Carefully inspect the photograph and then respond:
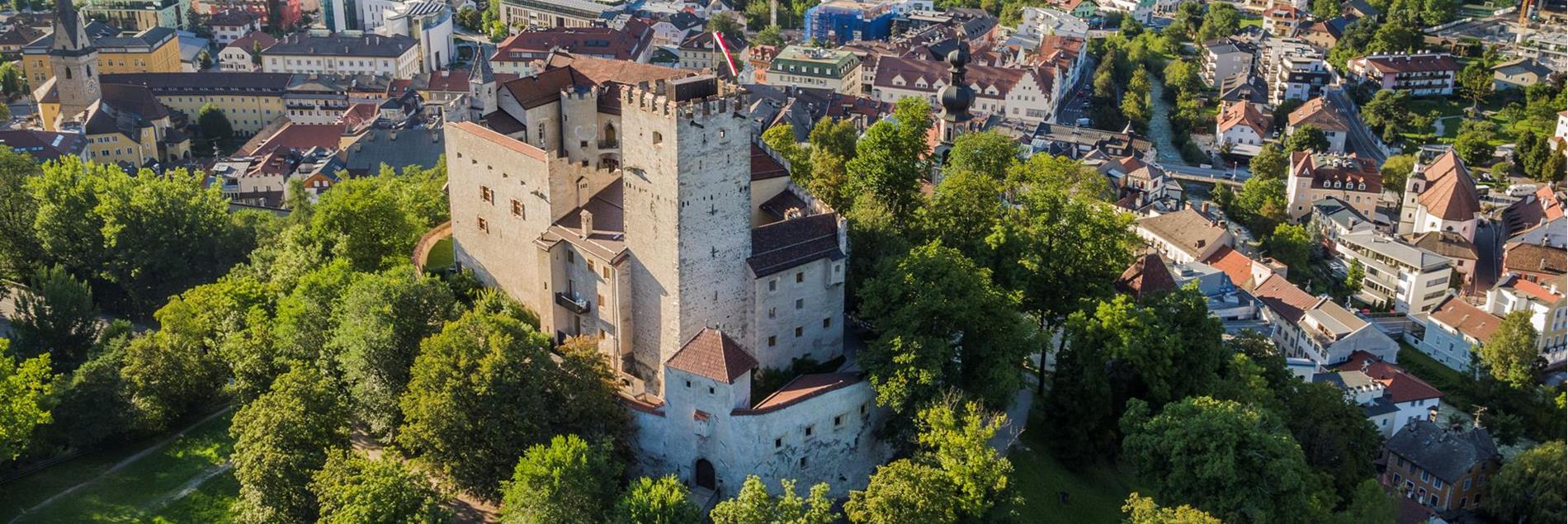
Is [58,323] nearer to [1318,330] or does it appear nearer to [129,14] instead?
[1318,330]

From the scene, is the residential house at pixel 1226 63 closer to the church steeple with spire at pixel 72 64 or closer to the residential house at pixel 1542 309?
the residential house at pixel 1542 309

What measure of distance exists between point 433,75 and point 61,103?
40.6 metres

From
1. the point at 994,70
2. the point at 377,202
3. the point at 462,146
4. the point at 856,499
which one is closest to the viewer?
the point at 856,499

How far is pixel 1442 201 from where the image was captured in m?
122

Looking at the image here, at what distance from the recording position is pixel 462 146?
63219 millimetres

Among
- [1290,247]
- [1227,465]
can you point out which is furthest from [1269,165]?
[1227,465]

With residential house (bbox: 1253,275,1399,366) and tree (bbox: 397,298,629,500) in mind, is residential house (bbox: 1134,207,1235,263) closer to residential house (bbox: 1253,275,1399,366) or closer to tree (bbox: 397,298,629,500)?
residential house (bbox: 1253,275,1399,366)

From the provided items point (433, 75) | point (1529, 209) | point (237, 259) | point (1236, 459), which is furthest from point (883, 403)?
point (433, 75)

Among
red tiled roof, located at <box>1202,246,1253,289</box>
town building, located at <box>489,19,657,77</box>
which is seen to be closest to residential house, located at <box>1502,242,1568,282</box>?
red tiled roof, located at <box>1202,246,1253,289</box>

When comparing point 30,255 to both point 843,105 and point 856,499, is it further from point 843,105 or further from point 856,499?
point 843,105

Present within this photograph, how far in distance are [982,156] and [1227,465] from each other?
1442 inches

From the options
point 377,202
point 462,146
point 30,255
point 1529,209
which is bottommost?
point 1529,209

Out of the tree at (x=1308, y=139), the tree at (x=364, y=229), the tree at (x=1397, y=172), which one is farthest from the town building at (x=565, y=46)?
the tree at (x=364, y=229)

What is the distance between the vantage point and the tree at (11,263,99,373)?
67312 mm
